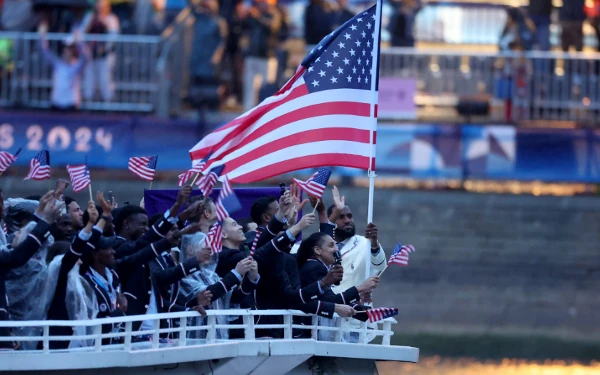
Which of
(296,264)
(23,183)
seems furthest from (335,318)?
(23,183)

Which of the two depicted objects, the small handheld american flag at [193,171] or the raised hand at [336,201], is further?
the raised hand at [336,201]

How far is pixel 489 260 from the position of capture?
20.9m

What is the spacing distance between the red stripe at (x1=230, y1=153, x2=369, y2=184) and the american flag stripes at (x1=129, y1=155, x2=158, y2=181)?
2.34ft

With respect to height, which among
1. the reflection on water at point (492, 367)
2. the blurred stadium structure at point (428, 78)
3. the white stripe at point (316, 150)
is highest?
the blurred stadium structure at point (428, 78)

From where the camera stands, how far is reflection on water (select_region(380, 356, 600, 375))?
1842cm

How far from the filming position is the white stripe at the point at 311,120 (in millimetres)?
12414

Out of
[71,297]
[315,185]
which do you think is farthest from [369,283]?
[71,297]

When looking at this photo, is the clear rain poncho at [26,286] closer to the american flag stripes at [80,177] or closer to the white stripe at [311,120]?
the american flag stripes at [80,177]

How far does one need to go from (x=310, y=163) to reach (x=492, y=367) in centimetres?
735

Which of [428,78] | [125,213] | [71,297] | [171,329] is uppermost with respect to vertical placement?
[428,78]

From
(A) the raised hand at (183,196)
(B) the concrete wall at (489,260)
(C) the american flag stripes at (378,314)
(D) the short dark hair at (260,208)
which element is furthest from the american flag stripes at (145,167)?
(B) the concrete wall at (489,260)

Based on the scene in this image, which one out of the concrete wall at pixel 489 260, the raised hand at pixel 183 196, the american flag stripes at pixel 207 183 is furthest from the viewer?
the concrete wall at pixel 489 260

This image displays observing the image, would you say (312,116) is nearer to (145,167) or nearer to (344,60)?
(344,60)

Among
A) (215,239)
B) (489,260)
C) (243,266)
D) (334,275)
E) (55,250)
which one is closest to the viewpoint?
(215,239)
